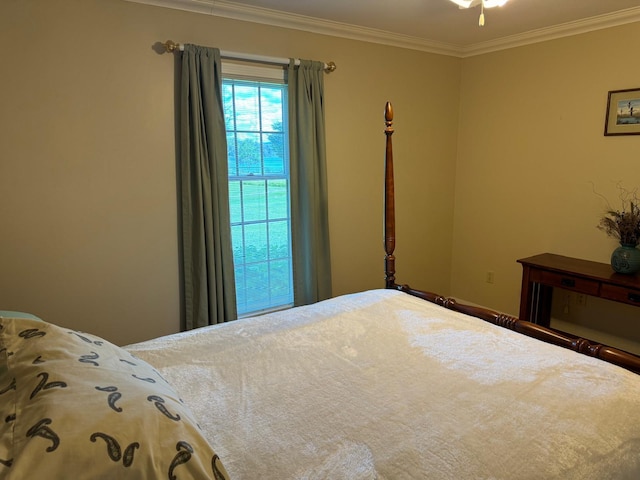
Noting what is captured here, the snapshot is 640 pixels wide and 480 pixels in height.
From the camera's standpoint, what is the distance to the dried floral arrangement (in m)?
2.92

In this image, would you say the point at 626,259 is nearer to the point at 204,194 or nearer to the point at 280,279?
the point at 280,279

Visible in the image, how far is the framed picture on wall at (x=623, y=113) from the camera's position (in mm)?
3000

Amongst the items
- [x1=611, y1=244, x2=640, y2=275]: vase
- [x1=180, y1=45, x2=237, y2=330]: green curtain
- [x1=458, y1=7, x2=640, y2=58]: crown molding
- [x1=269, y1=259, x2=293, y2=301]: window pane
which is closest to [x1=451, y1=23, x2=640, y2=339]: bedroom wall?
[x1=458, y1=7, x2=640, y2=58]: crown molding

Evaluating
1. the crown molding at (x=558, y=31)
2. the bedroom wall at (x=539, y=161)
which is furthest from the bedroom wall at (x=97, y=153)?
the bedroom wall at (x=539, y=161)

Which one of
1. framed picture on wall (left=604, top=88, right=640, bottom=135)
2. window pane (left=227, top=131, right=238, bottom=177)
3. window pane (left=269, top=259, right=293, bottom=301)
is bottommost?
window pane (left=269, top=259, right=293, bottom=301)

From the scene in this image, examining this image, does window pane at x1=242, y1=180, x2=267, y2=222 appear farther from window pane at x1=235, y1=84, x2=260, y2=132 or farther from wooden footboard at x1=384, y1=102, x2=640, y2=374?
wooden footboard at x1=384, y1=102, x2=640, y2=374

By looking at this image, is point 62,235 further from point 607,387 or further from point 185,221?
point 607,387

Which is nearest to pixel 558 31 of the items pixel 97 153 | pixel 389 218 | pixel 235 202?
pixel 389 218

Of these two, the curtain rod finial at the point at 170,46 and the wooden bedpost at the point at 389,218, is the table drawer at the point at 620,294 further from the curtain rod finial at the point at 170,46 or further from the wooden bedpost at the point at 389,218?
the curtain rod finial at the point at 170,46

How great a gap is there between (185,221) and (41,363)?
186cm

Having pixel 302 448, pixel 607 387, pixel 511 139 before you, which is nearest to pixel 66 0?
pixel 302 448

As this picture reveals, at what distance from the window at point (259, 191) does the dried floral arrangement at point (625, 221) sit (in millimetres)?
2332

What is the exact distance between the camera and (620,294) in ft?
9.08

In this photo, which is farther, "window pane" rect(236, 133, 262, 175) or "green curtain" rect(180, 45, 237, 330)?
"window pane" rect(236, 133, 262, 175)
